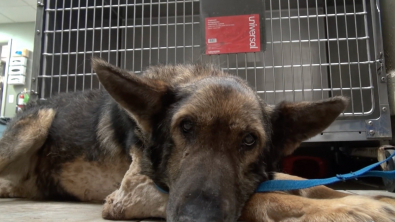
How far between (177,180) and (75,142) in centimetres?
109

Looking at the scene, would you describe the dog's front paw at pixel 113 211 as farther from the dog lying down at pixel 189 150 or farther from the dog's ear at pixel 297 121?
the dog's ear at pixel 297 121

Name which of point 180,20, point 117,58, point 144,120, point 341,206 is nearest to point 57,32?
point 117,58

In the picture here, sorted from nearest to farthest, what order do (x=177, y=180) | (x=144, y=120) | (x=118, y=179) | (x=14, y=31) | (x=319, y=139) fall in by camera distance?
1. (x=177, y=180)
2. (x=144, y=120)
3. (x=118, y=179)
4. (x=319, y=139)
5. (x=14, y=31)

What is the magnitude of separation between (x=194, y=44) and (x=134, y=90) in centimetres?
146

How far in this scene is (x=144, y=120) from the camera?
4.67ft

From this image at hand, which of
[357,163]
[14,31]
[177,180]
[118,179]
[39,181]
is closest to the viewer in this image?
[177,180]

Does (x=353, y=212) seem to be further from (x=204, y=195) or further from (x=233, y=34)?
(x=233, y=34)

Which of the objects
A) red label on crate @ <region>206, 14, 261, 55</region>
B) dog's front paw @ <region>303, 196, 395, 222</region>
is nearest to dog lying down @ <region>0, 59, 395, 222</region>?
dog's front paw @ <region>303, 196, 395, 222</region>

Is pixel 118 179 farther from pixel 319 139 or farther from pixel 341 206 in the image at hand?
pixel 319 139

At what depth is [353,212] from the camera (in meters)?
1.03

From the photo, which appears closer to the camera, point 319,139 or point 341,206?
point 341,206

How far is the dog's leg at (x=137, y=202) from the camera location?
4.53ft

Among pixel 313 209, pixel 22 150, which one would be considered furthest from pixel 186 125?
pixel 22 150

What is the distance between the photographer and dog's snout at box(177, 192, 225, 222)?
965mm
